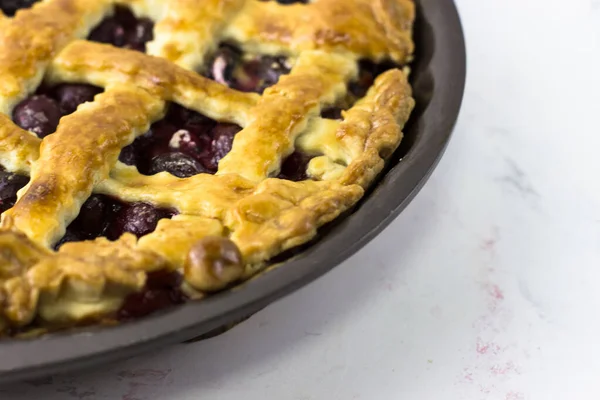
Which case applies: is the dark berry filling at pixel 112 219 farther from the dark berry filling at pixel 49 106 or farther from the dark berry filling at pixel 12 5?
the dark berry filling at pixel 12 5

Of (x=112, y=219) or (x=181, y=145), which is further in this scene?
(x=181, y=145)

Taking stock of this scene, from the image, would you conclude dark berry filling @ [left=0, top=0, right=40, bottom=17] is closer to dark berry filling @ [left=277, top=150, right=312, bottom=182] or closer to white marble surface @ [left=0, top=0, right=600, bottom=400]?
dark berry filling @ [left=277, top=150, right=312, bottom=182]

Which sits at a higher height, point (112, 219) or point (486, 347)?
point (112, 219)

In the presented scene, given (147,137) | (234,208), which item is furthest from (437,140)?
(147,137)

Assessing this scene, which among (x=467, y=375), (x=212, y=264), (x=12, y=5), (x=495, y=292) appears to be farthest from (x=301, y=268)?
(x=12, y=5)

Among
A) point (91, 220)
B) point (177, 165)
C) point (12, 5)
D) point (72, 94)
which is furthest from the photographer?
point (12, 5)

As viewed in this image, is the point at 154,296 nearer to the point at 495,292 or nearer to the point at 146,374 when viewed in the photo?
the point at 146,374

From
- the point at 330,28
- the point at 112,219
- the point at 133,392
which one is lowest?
the point at 133,392
